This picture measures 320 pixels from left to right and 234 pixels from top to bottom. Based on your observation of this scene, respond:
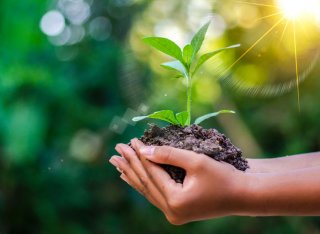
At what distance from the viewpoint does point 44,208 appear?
2.92 metres

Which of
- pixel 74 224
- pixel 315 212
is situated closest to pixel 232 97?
pixel 74 224

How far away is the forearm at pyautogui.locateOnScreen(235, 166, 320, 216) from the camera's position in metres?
0.64

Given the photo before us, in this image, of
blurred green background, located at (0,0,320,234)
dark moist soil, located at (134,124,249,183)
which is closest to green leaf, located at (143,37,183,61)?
dark moist soil, located at (134,124,249,183)

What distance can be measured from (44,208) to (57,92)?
0.66 m

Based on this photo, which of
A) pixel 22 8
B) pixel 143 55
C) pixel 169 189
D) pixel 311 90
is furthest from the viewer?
pixel 143 55

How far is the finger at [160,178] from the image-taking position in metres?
0.64

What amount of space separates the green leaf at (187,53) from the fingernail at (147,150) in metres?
0.17

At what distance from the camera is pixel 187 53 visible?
772 mm

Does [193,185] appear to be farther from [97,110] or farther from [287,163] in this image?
[97,110]

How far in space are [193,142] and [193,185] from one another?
0.07 meters

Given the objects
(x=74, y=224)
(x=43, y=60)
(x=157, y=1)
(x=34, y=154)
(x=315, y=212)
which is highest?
(x=157, y=1)

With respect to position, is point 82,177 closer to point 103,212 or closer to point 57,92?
point 103,212

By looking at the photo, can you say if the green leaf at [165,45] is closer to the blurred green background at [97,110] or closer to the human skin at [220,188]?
the human skin at [220,188]

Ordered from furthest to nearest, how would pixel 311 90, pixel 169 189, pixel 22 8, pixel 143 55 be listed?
pixel 143 55 < pixel 22 8 < pixel 311 90 < pixel 169 189
